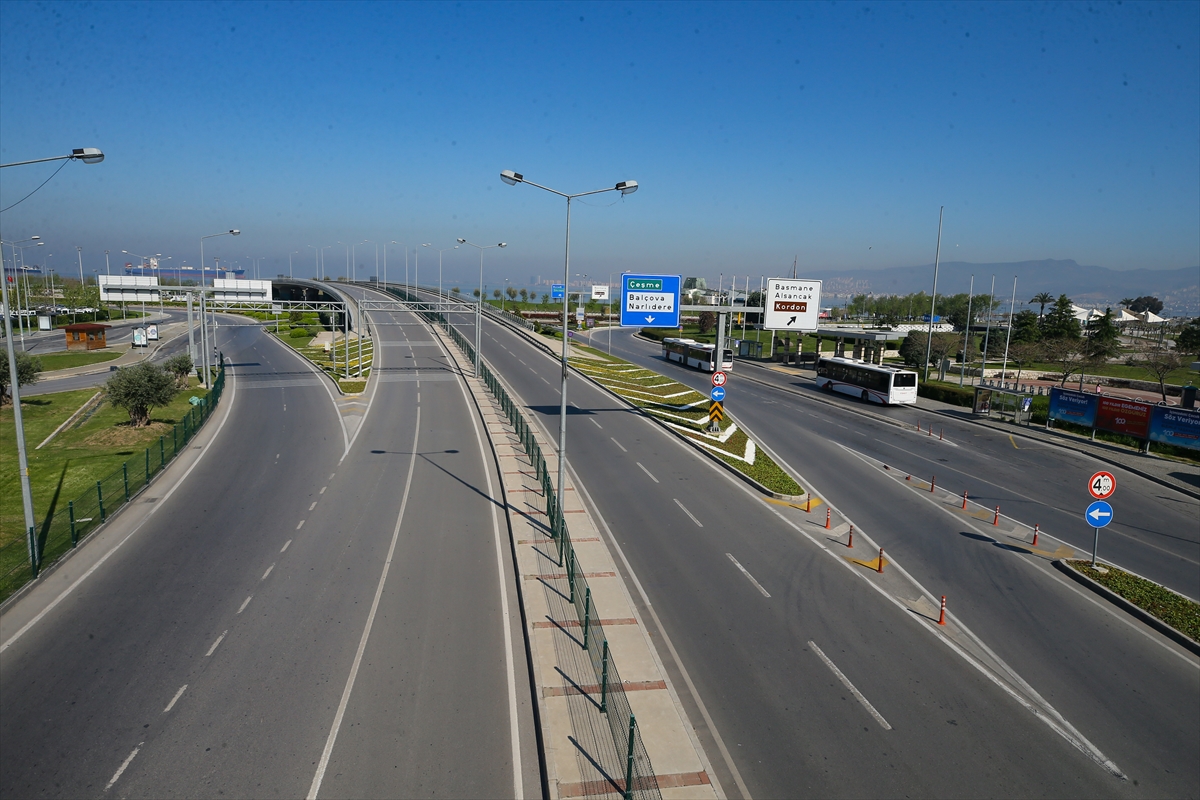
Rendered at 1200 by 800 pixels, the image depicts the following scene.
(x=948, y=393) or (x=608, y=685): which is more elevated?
(x=948, y=393)

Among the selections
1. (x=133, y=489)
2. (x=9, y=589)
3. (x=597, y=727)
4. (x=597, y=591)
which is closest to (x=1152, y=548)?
(x=597, y=591)

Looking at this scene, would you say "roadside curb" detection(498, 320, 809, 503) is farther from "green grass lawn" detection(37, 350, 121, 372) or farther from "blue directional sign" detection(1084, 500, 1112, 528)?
"green grass lawn" detection(37, 350, 121, 372)

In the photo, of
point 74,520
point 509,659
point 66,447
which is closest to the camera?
point 509,659

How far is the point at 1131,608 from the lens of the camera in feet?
53.0

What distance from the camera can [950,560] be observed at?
752 inches

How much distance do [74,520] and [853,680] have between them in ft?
66.7

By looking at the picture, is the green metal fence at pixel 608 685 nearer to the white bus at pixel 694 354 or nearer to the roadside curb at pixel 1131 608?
the roadside curb at pixel 1131 608

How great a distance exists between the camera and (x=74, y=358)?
62.2m

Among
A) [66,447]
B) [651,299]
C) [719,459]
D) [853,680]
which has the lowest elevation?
[66,447]

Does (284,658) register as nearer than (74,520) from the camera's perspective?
Yes

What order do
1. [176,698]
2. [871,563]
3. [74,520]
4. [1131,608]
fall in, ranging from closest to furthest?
[176,698], [1131,608], [871,563], [74,520]

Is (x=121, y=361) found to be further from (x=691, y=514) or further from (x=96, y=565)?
(x=691, y=514)

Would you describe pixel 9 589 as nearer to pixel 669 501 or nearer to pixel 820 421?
pixel 669 501

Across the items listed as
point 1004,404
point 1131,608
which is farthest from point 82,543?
point 1004,404
